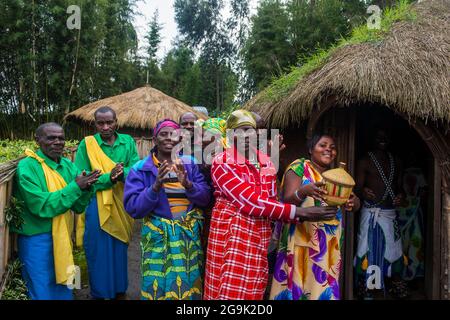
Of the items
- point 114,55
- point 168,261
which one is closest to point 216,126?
point 168,261

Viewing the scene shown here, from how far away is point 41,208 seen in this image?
3.29 metres

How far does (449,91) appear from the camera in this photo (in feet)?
13.0

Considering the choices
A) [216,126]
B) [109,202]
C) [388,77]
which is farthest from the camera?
[109,202]

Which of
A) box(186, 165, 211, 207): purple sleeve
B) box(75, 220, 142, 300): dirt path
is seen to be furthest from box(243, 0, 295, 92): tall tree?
box(186, 165, 211, 207): purple sleeve

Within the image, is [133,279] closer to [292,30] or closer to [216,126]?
[216,126]

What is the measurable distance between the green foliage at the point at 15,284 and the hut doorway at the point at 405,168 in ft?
9.24

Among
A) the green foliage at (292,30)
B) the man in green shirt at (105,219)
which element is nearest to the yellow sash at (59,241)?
the man in green shirt at (105,219)

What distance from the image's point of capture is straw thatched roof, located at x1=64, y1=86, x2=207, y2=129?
476 inches

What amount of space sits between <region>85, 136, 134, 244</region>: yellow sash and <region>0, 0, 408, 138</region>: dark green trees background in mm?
3165

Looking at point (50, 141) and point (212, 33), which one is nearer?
point (50, 141)

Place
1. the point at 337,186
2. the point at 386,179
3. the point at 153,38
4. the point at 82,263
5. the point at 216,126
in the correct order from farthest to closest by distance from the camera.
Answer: the point at 153,38 < the point at 82,263 < the point at 386,179 < the point at 216,126 < the point at 337,186

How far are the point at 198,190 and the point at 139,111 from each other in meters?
9.43

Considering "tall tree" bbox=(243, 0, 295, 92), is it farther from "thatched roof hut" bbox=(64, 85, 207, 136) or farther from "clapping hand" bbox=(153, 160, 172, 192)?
"clapping hand" bbox=(153, 160, 172, 192)
